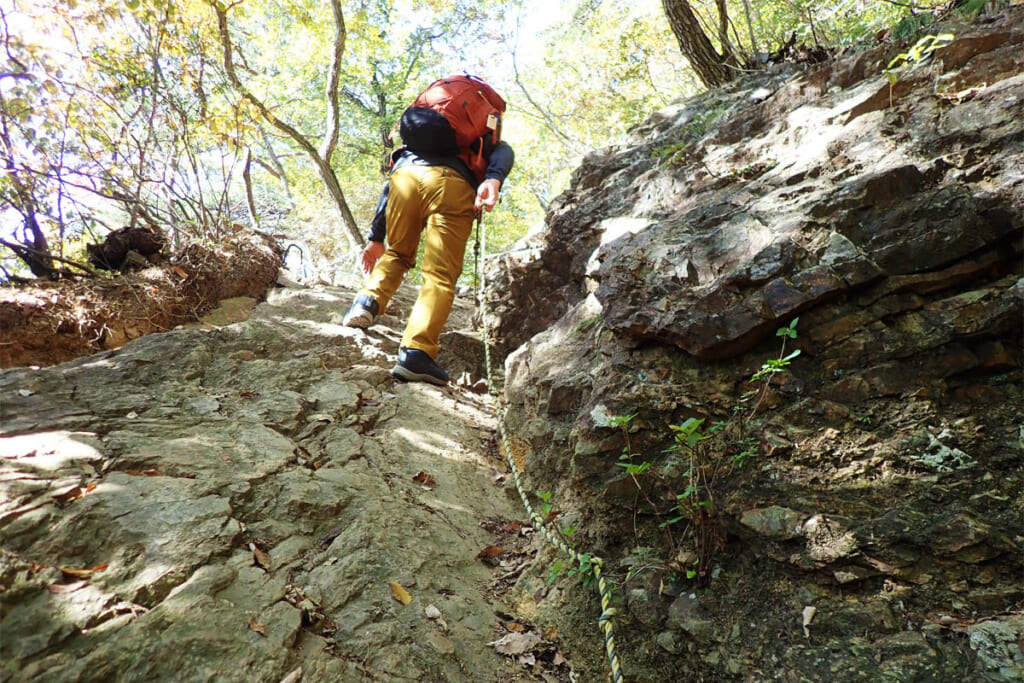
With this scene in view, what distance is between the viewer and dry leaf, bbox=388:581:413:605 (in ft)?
6.50

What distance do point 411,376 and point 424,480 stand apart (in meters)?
1.22

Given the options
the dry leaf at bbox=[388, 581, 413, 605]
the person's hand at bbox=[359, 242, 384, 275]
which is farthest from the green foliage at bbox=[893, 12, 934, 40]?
the dry leaf at bbox=[388, 581, 413, 605]

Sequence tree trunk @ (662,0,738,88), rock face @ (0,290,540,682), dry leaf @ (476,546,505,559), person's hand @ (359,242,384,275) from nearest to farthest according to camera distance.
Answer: rock face @ (0,290,540,682)
dry leaf @ (476,546,505,559)
person's hand @ (359,242,384,275)
tree trunk @ (662,0,738,88)

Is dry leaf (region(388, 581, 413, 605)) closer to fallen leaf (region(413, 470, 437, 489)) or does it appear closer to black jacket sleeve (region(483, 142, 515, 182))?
fallen leaf (region(413, 470, 437, 489))

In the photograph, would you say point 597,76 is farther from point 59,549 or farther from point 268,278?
point 59,549

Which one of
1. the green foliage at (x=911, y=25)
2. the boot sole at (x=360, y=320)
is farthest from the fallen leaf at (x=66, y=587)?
the green foliage at (x=911, y=25)

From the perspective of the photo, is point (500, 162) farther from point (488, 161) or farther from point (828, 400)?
point (828, 400)

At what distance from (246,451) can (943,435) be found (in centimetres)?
311

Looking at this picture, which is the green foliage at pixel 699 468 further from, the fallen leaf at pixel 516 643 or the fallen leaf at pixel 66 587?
the fallen leaf at pixel 66 587

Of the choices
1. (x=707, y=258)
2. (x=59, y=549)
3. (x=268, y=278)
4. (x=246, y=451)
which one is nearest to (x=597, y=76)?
(x=268, y=278)

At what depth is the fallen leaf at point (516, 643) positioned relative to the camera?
1945mm

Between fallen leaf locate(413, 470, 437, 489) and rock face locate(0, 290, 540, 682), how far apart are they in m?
0.01

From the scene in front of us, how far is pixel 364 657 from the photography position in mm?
1706

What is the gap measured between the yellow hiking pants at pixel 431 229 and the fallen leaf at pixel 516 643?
2400 mm
